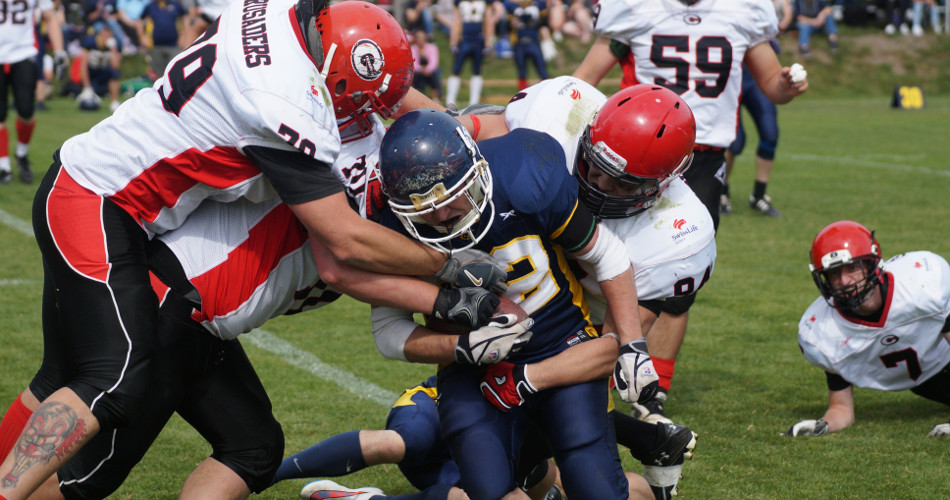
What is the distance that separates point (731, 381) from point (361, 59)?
2658mm

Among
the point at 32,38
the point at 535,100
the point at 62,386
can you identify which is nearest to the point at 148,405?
the point at 62,386

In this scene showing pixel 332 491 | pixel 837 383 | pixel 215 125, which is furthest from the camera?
pixel 837 383

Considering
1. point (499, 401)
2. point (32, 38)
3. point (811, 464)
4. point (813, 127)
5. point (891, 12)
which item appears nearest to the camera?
point (499, 401)

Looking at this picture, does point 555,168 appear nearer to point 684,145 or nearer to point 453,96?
point 684,145

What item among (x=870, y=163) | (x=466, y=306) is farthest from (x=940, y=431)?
(x=870, y=163)

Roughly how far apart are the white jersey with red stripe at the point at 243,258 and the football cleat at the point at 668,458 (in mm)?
1227

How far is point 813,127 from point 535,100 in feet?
45.3

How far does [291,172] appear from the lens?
8.53 feet

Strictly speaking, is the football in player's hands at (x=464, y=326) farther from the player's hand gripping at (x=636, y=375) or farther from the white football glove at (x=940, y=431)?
the white football glove at (x=940, y=431)

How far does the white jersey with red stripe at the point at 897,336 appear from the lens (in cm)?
407

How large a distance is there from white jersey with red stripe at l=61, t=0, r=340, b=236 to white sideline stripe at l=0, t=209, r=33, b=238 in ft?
17.1

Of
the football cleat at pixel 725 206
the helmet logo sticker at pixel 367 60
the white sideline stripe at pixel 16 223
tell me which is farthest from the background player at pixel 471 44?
the helmet logo sticker at pixel 367 60

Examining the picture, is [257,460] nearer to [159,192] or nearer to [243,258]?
[243,258]

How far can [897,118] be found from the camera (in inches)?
672
